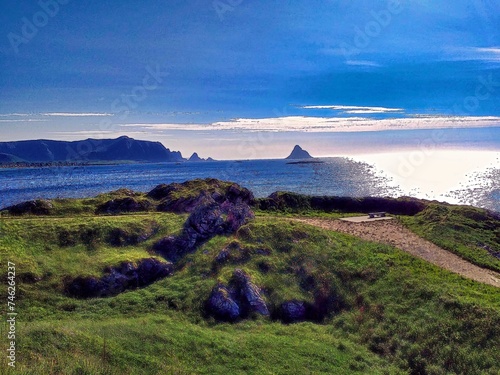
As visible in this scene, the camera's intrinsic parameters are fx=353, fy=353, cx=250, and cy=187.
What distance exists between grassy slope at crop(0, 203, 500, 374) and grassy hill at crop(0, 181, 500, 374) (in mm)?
80

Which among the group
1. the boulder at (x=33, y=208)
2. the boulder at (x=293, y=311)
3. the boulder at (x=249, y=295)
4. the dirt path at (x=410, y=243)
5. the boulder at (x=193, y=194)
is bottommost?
the boulder at (x=293, y=311)

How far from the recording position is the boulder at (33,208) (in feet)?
134

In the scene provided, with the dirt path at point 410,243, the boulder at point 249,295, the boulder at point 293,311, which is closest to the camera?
the boulder at point 249,295

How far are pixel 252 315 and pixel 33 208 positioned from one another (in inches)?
1237

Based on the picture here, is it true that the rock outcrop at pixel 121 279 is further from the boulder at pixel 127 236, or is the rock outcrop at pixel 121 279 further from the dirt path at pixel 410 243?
the dirt path at pixel 410 243

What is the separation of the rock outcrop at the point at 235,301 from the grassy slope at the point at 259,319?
789 mm

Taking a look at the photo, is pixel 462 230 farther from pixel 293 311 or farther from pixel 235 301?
pixel 235 301

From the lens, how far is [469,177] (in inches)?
5015

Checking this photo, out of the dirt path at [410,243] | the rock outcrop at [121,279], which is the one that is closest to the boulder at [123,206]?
the rock outcrop at [121,279]

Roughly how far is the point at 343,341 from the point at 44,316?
18.6 metres

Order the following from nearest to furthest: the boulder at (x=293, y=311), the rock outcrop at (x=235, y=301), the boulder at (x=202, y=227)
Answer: the rock outcrop at (x=235, y=301), the boulder at (x=293, y=311), the boulder at (x=202, y=227)

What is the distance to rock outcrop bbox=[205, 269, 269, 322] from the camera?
2373cm

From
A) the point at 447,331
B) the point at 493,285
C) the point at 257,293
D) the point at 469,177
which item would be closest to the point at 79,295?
the point at 257,293

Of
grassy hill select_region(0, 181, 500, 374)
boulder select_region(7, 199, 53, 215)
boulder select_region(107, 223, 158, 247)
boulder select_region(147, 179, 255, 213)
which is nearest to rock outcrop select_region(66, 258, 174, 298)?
grassy hill select_region(0, 181, 500, 374)
